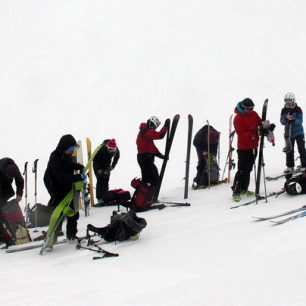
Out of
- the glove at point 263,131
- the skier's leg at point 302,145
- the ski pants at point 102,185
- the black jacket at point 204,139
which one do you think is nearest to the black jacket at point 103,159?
the ski pants at point 102,185

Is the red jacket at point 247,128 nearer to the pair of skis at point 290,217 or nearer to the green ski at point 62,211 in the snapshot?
the pair of skis at point 290,217

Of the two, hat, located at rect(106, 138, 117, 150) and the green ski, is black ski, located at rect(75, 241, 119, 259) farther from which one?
hat, located at rect(106, 138, 117, 150)

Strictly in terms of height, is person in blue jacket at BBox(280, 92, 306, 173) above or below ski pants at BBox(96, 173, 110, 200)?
above

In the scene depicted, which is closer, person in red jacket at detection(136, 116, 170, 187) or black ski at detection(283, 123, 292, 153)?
person in red jacket at detection(136, 116, 170, 187)

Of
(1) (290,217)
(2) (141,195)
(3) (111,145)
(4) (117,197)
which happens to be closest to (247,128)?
(2) (141,195)

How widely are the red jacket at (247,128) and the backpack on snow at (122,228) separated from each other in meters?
2.90

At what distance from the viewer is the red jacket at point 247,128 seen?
8.80m

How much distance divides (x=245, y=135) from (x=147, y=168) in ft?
7.02

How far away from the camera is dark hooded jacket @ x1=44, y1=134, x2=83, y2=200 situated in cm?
706

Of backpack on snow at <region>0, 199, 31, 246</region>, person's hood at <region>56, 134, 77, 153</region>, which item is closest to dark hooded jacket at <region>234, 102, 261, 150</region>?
person's hood at <region>56, 134, 77, 153</region>

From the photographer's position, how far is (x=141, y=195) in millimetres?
9586

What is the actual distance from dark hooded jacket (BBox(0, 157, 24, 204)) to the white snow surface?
108 cm

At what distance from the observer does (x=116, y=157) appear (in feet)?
36.7

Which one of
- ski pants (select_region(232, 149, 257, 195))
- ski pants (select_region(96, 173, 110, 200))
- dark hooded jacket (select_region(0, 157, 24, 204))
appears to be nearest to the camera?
dark hooded jacket (select_region(0, 157, 24, 204))
